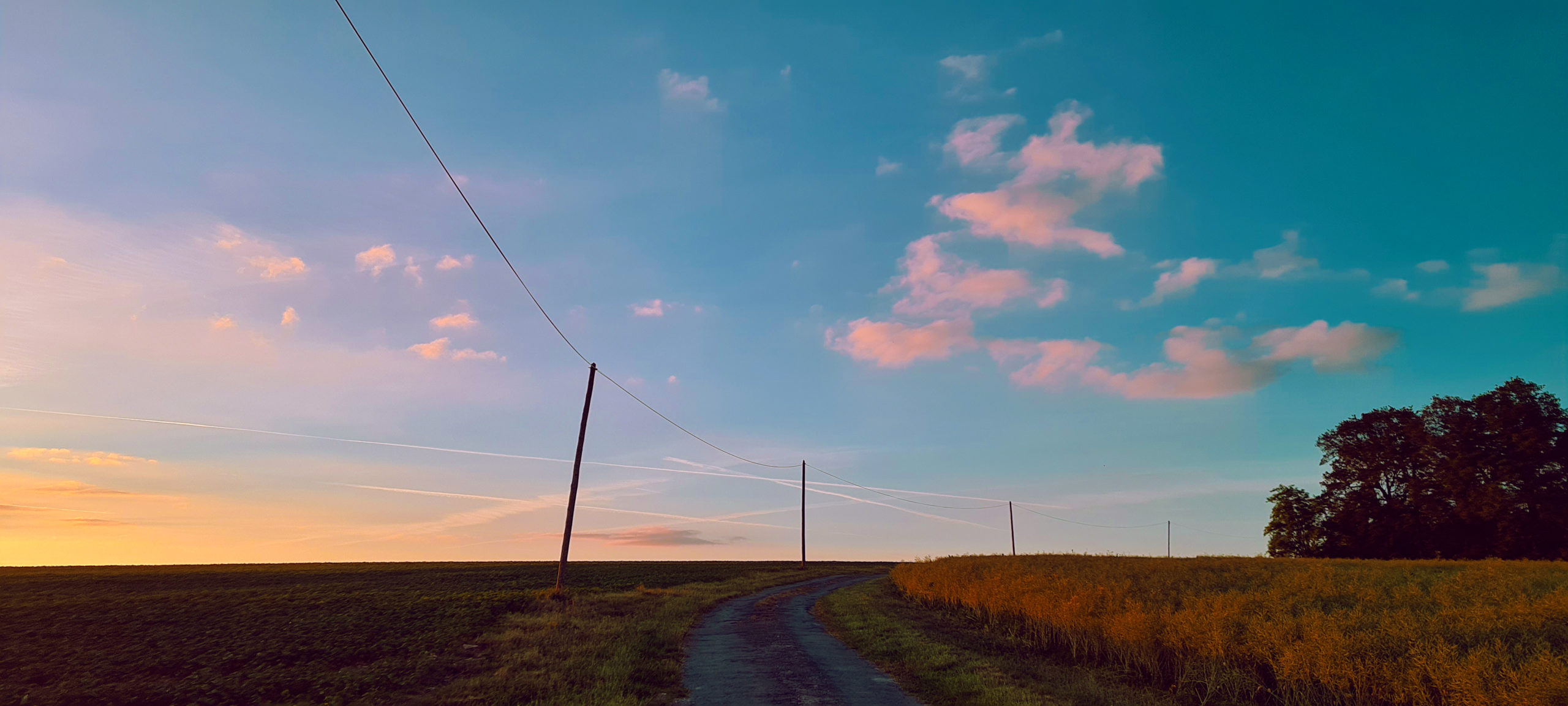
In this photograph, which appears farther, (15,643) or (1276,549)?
(1276,549)

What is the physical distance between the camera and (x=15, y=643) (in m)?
21.5

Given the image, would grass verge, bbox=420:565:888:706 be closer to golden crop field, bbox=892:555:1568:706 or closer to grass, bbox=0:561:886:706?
grass, bbox=0:561:886:706

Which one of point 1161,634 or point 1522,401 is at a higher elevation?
point 1522,401

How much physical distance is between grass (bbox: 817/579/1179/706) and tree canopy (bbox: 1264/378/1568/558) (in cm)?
4957

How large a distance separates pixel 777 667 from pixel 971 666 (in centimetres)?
445

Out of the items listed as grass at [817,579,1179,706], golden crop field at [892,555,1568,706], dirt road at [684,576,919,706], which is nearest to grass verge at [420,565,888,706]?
dirt road at [684,576,919,706]

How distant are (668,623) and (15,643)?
19.4m

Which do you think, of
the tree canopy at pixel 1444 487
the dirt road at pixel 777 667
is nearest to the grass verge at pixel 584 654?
the dirt road at pixel 777 667

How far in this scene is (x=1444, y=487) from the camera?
174ft

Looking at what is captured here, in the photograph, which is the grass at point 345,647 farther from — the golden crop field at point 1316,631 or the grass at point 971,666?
the golden crop field at point 1316,631

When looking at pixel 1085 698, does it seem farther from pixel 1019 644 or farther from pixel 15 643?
pixel 15 643

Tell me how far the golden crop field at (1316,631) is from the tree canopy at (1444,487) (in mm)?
31932

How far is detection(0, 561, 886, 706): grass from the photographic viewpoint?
15.5m

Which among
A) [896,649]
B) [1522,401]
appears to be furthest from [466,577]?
[1522,401]
